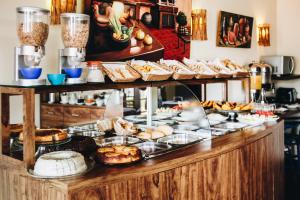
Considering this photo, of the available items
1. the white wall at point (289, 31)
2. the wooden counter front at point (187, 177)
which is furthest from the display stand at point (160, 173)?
the white wall at point (289, 31)

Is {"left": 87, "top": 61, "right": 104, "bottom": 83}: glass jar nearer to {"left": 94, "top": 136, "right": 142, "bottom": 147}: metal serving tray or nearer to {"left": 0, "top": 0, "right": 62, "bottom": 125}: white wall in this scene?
{"left": 94, "top": 136, "right": 142, "bottom": 147}: metal serving tray

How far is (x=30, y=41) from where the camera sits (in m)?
2.24

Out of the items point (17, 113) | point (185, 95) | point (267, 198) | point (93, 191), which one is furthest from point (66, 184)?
point (267, 198)

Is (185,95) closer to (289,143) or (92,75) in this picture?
(92,75)

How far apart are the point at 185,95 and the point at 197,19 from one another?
7.09 feet

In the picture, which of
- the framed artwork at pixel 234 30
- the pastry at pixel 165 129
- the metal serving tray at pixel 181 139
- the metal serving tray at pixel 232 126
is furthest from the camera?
the framed artwork at pixel 234 30

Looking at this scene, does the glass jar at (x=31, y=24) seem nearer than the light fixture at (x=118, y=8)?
Yes

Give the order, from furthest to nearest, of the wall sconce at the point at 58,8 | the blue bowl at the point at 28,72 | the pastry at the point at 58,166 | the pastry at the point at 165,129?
the wall sconce at the point at 58,8 → the pastry at the point at 165,129 → the blue bowl at the point at 28,72 → the pastry at the point at 58,166

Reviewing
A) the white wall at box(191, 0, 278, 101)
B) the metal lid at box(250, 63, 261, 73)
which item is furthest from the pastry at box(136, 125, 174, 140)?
the metal lid at box(250, 63, 261, 73)

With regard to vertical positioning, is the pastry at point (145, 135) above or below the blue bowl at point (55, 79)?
below

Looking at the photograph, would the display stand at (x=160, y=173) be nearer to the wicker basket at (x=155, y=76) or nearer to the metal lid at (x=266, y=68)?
the wicker basket at (x=155, y=76)

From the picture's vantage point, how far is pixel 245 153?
3.30m

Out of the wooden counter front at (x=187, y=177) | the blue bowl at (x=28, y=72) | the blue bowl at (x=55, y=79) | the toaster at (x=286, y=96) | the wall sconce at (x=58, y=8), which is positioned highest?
the wall sconce at (x=58, y=8)

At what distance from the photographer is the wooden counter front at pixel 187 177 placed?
2.08m
